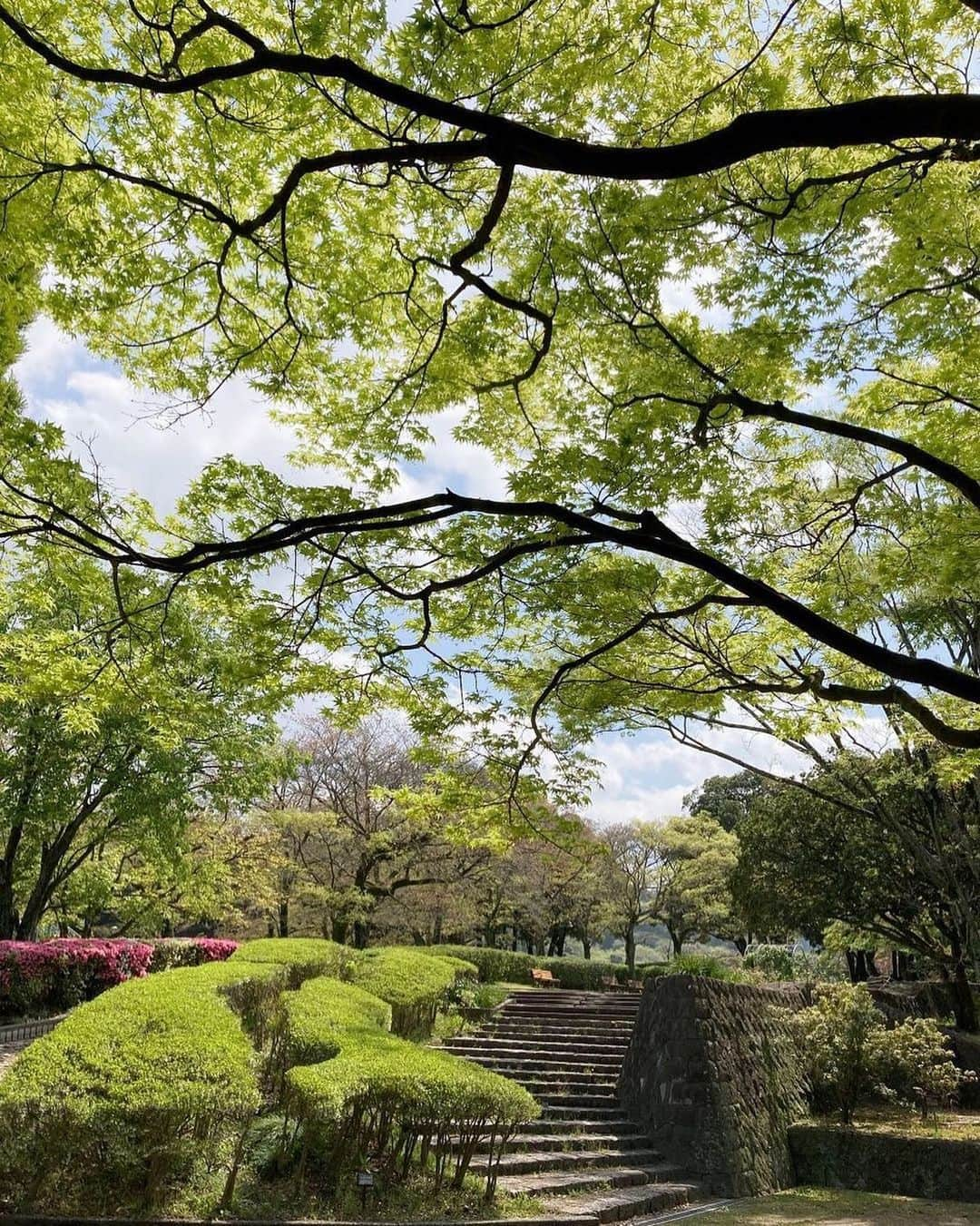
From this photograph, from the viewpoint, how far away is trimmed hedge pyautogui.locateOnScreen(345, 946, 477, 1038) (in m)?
11.7

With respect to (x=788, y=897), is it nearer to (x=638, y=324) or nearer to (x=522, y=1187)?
(x=522, y=1187)

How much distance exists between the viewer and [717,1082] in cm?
929

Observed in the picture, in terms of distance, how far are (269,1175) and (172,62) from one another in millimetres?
6833

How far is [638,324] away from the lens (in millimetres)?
5824

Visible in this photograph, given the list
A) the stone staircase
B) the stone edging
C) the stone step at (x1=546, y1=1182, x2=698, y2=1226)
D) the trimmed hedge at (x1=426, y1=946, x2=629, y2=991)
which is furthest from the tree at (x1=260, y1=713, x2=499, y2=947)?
the stone step at (x1=546, y1=1182, x2=698, y2=1226)

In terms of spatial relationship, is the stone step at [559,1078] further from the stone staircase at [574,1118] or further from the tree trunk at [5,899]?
the tree trunk at [5,899]

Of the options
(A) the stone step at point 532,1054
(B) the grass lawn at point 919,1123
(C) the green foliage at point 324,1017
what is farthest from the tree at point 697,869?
(C) the green foliage at point 324,1017

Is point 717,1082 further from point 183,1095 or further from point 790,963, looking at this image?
point 790,963

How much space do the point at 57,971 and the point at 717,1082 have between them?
394 inches

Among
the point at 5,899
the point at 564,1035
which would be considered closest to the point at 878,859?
the point at 564,1035

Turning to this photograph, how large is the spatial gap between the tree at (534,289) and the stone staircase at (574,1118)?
4.50 meters

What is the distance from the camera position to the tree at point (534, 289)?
4707 mm

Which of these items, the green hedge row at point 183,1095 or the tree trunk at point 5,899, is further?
the tree trunk at point 5,899

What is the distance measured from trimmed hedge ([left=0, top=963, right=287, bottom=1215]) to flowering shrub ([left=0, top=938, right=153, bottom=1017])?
7.77 meters
